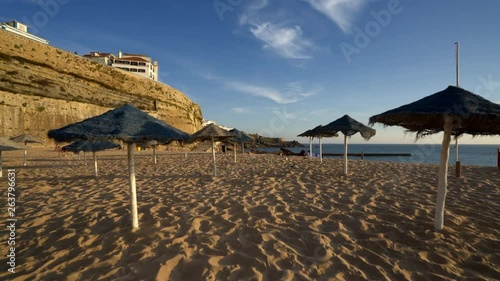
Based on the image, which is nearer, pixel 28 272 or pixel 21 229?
pixel 28 272

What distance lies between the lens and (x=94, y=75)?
38.4 m

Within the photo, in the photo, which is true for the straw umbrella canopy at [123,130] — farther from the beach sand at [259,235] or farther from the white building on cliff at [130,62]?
the white building on cliff at [130,62]

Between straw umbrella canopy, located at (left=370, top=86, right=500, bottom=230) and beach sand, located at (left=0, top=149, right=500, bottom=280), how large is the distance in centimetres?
101

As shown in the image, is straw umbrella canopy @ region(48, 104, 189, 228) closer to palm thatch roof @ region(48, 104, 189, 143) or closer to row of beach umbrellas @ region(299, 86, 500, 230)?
palm thatch roof @ region(48, 104, 189, 143)

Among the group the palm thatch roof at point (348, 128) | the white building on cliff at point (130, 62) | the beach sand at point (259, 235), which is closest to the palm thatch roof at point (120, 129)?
the beach sand at point (259, 235)

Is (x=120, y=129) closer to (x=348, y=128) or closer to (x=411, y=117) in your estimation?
(x=411, y=117)

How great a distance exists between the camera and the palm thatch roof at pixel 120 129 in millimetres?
3771

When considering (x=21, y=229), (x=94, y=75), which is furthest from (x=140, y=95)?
(x=21, y=229)

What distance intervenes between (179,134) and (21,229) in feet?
12.6

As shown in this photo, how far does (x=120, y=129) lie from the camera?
384cm

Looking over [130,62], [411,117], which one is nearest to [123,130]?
[411,117]

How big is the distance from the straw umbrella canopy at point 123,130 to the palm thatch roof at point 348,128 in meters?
7.68

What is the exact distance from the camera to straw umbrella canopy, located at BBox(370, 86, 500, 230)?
375 centimetres

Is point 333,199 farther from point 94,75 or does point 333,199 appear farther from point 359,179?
point 94,75
